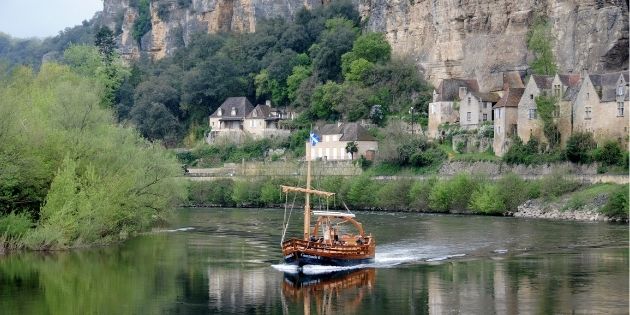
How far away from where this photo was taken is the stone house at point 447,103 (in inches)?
4267

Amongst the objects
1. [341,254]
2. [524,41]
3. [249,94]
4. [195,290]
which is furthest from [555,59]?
[195,290]

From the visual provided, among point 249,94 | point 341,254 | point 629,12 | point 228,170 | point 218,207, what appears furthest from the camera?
point 249,94

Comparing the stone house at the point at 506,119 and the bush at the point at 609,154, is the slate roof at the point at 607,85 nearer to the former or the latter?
the bush at the point at 609,154

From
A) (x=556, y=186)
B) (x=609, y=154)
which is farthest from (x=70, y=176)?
(x=609, y=154)

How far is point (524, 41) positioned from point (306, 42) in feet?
114

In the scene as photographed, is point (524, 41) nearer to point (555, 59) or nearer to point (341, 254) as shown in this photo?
point (555, 59)

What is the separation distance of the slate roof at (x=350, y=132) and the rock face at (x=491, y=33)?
1098 centimetres

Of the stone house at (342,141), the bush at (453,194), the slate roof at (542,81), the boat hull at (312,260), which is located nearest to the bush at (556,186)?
the bush at (453,194)

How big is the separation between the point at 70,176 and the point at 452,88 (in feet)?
185

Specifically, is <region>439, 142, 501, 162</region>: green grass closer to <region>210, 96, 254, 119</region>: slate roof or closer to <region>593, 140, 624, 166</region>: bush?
<region>593, 140, 624, 166</region>: bush

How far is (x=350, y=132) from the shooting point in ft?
370

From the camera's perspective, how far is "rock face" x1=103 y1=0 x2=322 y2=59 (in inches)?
5984

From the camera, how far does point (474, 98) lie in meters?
105

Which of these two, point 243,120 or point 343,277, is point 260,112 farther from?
point 343,277
